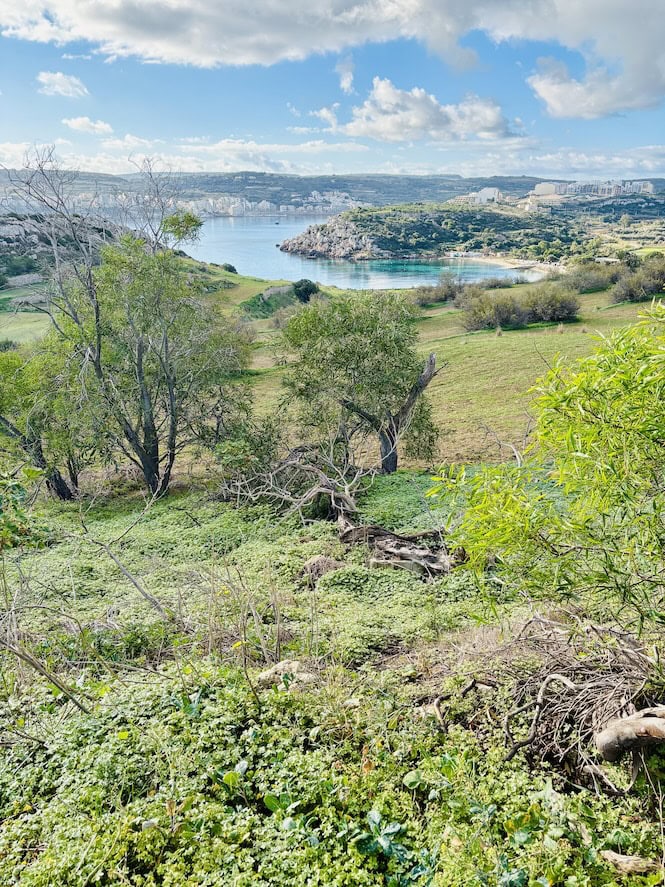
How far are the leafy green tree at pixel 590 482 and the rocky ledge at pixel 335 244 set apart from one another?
4996 inches

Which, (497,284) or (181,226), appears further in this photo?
(497,284)

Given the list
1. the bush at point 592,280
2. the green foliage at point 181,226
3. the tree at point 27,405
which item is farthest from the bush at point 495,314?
the tree at point 27,405

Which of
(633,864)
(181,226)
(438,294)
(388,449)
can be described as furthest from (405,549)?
(438,294)

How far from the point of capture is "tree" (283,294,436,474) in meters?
15.7

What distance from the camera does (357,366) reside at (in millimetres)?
15812

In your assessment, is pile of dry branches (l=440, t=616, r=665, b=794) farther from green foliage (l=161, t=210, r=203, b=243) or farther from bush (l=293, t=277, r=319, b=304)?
bush (l=293, t=277, r=319, b=304)

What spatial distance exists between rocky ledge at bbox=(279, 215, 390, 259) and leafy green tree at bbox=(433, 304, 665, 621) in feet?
416

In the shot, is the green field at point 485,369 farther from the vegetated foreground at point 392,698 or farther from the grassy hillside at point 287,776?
the grassy hillside at point 287,776

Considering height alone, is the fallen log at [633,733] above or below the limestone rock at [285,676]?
above

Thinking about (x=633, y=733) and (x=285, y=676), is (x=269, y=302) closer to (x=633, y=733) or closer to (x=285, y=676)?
(x=285, y=676)

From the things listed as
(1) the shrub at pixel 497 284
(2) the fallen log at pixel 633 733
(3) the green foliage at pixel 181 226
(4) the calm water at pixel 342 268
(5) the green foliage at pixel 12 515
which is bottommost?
(2) the fallen log at pixel 633 733

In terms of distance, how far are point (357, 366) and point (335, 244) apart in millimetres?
122809

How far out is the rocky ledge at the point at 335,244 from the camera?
126m

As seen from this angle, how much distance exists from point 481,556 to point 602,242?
116347 millimetres
